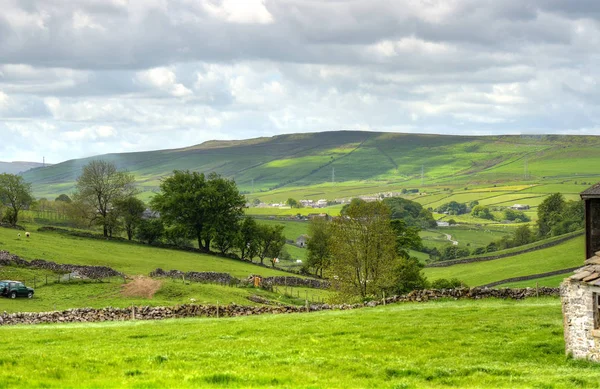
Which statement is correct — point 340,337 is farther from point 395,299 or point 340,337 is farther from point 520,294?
point 520,294

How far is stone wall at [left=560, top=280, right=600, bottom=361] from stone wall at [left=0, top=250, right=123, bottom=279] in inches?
1996

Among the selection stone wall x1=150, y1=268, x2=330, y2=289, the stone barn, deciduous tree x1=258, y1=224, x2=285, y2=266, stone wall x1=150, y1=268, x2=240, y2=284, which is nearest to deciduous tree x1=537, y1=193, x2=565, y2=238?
deciduous tree x1=258, y1=224, x2=285, y2=266

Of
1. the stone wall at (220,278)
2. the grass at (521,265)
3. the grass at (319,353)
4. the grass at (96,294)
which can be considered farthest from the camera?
the grass at (521,265)

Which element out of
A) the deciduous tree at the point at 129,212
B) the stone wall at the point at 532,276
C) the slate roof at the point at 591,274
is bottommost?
the stone wall at the point at 532,276

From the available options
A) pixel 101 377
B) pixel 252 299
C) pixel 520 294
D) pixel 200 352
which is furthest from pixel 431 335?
pixel 252 299

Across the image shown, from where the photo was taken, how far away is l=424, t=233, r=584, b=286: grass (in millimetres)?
87625

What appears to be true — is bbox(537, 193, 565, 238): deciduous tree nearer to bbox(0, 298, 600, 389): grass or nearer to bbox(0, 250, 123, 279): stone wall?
bbox(0, 250, 123, 279): stone wall

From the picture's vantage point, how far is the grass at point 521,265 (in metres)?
87.6

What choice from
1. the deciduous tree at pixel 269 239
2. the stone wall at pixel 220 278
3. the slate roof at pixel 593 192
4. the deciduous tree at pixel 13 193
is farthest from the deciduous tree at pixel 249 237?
the slate roof at pixel 593 192

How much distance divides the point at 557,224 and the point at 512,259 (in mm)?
33074

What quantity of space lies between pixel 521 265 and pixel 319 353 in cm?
7387

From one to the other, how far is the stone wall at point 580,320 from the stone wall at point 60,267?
5069 cm

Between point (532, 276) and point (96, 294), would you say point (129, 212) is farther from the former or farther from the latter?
point (532, 276)

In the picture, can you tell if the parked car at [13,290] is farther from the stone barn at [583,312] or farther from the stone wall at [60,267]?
the stone barn at [583,312]
